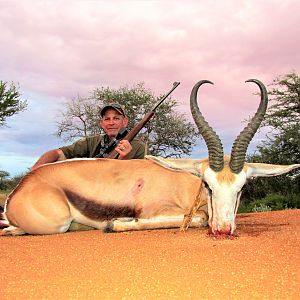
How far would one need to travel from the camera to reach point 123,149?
6.84m

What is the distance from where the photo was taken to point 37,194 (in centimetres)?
527

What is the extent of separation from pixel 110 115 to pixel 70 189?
2760 mm

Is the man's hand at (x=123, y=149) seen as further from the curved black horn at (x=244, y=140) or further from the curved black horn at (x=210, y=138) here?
the curved black horn at (x=244, y=140)

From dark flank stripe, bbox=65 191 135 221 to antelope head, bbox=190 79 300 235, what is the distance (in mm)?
1029

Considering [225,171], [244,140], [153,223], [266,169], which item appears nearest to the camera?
[225,171]

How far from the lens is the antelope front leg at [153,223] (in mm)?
5156

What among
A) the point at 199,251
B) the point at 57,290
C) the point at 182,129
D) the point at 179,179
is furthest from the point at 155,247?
the point at 182,129

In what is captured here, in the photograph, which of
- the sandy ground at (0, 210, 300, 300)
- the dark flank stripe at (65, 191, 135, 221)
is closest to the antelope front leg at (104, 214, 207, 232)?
the dark flank stripe at (65, 191, 135, 221)

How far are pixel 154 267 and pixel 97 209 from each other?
86.6 inches

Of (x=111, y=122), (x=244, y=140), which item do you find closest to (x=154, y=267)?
(x=244, y=140)

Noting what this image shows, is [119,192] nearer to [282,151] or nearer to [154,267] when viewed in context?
[154,267]

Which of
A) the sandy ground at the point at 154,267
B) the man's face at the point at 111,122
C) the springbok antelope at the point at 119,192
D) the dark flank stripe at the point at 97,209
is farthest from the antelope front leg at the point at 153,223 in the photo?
the man's face at the point at 111,122

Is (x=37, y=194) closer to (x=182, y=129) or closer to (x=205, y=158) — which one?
(x=205, y=158)

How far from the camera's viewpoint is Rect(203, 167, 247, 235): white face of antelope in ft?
14.3
